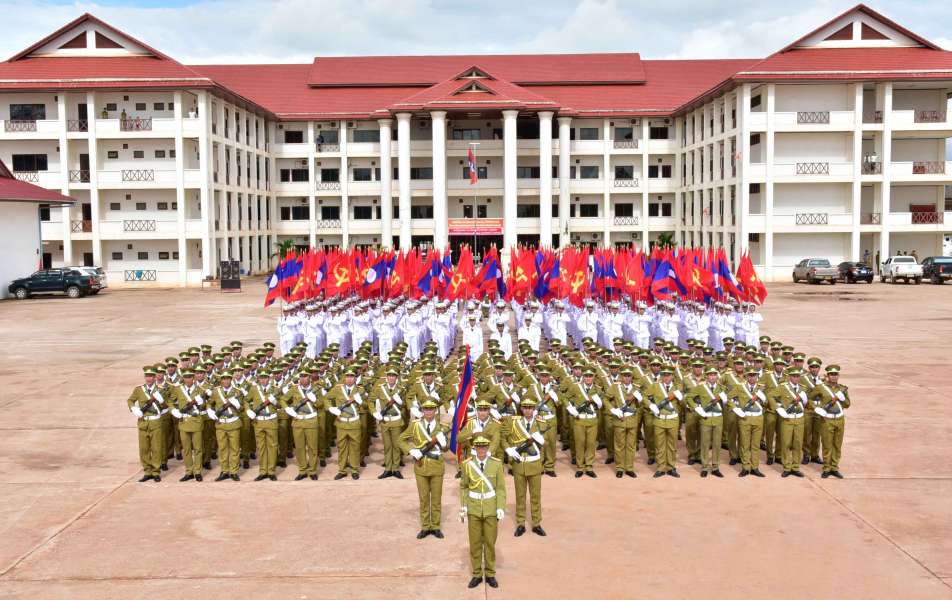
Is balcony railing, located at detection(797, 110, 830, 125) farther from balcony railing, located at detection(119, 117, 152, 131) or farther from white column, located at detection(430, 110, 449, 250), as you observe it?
balcony railing, located at detection(119, 117, 152, 131)

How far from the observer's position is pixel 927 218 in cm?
4884

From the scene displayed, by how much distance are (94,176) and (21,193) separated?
6.42 m

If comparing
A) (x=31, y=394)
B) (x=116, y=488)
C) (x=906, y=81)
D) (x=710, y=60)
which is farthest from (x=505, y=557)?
(x=710, y=60)

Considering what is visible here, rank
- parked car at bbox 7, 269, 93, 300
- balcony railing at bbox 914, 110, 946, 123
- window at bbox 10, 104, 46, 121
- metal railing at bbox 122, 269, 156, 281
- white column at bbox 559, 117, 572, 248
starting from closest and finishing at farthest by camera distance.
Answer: parked car at bbox 7, 269, 93, 300, balcony railing at bbox 914, 110, 946, 123, metal railing at bbox 122, 269, 156, 281, window at bbox 10, 104, 46, 121, white column at bbox 559, 117, 572, 248

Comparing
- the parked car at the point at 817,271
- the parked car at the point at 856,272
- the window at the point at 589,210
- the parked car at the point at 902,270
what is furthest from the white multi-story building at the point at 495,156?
the parked car at the point at 856,272

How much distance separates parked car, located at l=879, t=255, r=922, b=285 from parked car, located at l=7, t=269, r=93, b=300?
38.9 metres

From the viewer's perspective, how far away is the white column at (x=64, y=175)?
48.1 meters

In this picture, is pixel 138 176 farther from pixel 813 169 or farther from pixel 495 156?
pixel 813 169

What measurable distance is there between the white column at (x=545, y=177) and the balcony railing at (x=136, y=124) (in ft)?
72.5

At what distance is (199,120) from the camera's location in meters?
47.3

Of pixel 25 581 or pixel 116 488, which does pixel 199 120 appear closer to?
pixel 116 488

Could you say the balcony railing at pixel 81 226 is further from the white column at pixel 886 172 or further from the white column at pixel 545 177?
the white column at pixel 886 172

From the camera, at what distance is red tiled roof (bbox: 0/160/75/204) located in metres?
41.0

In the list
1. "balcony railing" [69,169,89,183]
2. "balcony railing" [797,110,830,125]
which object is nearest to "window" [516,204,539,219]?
"balcony railing" [797,110,830,125]
